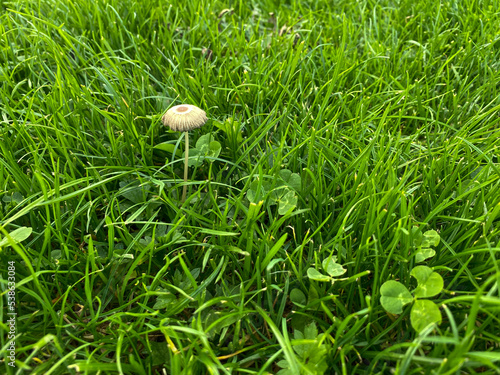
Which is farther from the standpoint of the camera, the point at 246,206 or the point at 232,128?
the point at 232,128

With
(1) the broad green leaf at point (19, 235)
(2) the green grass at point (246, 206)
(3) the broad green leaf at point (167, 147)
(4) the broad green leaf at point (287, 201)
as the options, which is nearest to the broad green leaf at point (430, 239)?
(2) the green grass at point (246, 206)

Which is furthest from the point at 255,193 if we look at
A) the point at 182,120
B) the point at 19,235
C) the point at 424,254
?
the point at 19,235

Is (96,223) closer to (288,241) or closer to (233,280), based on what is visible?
(233,280)

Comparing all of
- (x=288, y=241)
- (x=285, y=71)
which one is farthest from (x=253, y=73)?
(x=288, y=241)

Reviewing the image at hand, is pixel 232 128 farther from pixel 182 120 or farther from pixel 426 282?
pixel 426 282

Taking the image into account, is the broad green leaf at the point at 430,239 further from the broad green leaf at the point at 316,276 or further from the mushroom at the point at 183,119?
the mushroom at the point at 183,119

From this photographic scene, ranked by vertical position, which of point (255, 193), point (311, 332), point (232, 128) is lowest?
point (311, 332)
